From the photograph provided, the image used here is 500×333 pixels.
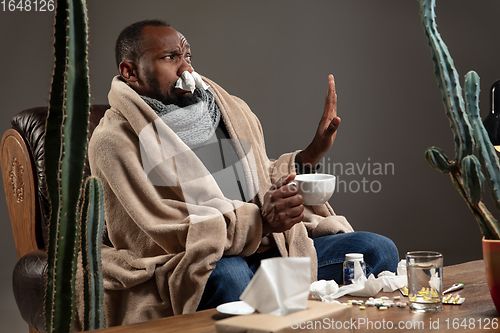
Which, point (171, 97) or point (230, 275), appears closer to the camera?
point (230, 275)

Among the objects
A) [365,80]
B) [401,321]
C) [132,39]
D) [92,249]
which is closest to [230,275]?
[92,249]

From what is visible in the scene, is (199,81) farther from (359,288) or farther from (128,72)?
(359,288)

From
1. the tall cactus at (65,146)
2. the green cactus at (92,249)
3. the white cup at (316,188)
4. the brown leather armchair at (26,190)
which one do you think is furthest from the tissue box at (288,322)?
the brown leather armchair at (26,190)

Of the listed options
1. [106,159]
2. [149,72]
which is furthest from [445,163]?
[149,72]

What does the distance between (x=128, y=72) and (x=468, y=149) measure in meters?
1.21

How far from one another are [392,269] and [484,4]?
2.73 metres

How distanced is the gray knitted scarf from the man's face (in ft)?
0.14

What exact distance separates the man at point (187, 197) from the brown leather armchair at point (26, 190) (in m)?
0.23

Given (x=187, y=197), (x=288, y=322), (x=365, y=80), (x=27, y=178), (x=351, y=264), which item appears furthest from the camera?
(x=365, y=80)

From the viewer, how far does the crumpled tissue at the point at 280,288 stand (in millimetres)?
658

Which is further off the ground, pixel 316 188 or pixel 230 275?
pixel 316 188

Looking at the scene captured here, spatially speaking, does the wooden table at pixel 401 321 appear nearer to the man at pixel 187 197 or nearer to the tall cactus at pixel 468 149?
the tall cactus at pixel 468 149

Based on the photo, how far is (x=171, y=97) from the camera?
5.48 ft

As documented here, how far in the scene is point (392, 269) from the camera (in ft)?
4.97
